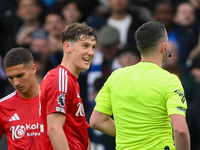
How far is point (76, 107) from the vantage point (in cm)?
367

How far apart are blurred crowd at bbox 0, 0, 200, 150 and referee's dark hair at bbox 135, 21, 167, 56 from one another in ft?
10.3

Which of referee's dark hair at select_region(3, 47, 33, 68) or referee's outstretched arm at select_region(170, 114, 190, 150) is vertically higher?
referee's dark hair at select_region(3, 47, 33, 68)

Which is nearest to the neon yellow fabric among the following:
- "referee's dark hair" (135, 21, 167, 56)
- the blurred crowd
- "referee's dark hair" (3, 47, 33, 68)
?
"referee's dark hair" (135, 21, 167, 56)

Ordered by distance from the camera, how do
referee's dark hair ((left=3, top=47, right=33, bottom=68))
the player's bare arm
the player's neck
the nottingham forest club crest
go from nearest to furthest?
the nottingham forest club crest
the player's bare arm
the player's neck
referee's dark hair ((left=3, top=47, right=33, bottom=68))

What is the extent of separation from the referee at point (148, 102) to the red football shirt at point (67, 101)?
299 millimetres

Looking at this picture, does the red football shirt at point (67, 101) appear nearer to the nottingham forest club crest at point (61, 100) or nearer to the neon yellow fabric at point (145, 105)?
the nottingham forest club crest at point (61, 100)

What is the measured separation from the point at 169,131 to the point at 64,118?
0.98 metres

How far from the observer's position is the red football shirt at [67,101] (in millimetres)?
3422

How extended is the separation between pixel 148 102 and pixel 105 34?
→ 4.11 m

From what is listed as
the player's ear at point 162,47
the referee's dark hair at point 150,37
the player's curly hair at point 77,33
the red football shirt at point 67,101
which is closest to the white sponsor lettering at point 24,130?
the red football shirt at point 67,101

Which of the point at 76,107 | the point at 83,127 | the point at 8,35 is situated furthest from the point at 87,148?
the point at 8,35

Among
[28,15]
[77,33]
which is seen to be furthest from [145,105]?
[28,15]

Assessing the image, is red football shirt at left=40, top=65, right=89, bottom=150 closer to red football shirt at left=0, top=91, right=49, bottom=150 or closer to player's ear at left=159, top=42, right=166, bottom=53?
red football shirt at left=0, top=91, right=49, bottom=150

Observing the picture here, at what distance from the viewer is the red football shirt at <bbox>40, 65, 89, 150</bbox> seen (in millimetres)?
3422
